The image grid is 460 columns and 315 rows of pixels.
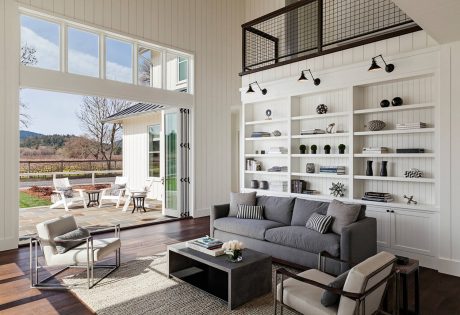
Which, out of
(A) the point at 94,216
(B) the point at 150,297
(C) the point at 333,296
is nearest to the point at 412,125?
(C) the point at 333,296

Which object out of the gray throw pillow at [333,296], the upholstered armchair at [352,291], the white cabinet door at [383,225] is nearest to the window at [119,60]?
the white cabinet door at [383,225]

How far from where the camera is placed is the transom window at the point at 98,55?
5.60 m

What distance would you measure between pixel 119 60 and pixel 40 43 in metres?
1.51

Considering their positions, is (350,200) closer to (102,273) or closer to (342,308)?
(342,308)

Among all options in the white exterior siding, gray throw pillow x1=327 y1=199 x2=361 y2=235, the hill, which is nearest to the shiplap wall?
the white exterior siding

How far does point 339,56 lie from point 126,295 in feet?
15.4

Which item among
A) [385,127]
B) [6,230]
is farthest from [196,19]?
[6,230]

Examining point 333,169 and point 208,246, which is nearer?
point 208,246

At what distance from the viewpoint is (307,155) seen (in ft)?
19.0

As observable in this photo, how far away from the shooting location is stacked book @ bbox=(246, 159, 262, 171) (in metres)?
6.82

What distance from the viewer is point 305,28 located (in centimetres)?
806

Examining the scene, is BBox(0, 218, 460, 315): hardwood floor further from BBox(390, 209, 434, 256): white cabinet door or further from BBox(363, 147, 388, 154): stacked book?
BBox(363, 147, 388, 154): stacked book

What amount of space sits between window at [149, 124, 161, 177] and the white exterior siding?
0.56 ft

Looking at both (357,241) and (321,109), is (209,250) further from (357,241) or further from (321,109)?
A: (321,109)
